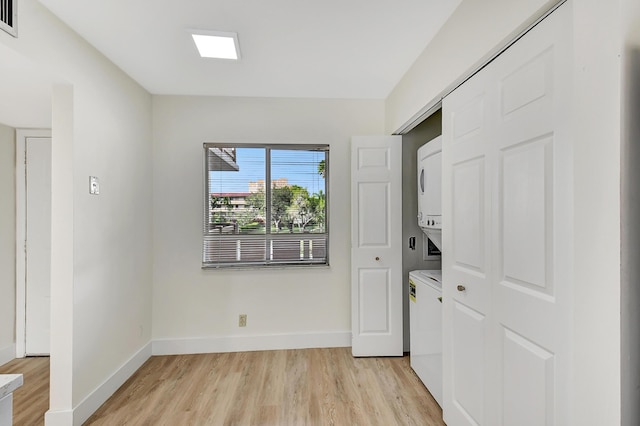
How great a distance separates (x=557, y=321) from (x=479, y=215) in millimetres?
617

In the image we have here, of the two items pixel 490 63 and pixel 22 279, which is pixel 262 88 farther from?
pixel 22 279

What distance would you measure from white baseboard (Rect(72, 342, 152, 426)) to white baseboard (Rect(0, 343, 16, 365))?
3.87 ft

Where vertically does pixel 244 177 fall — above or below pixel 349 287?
above

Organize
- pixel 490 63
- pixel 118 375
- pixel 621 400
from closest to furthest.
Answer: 1. pixel 621 400
2. pixel 490 63
3. pixel 118 375

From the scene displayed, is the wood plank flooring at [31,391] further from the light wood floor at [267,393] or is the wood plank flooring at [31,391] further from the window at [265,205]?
the window at [265,205]

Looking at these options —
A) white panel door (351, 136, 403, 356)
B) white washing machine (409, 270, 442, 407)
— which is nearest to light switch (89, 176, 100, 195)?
white panel door (351, 136, 403, 356)

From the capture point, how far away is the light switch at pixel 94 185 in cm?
210

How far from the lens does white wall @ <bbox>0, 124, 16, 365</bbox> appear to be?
274cm

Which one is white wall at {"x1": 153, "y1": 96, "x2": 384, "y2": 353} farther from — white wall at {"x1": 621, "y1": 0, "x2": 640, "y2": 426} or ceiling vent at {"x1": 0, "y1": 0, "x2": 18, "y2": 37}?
white wall at {"x1": 621, "y1": 0, "x2": 640, "y2": 426}

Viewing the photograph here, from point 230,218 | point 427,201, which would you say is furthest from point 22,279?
point 427,201

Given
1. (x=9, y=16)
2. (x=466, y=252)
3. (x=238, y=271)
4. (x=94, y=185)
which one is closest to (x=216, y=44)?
(x=9, y=16)

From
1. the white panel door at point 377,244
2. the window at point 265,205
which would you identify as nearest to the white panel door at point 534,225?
the white panel door at point 377,244

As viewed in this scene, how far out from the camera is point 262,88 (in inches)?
111

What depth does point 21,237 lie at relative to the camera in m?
2.81
